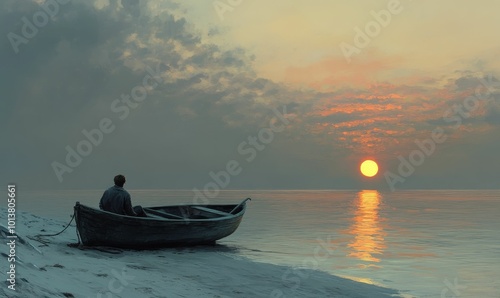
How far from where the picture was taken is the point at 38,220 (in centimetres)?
2230

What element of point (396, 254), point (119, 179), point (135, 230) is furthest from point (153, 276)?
point (396, 254)

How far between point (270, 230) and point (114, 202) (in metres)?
19.9

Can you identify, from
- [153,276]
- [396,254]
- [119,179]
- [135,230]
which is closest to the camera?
[153,276]

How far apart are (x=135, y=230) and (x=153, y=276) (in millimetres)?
4671

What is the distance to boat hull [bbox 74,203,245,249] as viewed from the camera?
588 inches

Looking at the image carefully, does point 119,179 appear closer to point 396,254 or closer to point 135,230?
point 135,230

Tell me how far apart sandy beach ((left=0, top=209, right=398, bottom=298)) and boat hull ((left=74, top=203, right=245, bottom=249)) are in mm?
424

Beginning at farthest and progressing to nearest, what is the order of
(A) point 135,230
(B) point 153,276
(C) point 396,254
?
1. (C) point 396,254
2. (A) point 135,230
3. (B) point 153,276

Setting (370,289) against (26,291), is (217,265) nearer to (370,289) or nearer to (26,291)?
(370,289)

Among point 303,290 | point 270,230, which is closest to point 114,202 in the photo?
point 303,290

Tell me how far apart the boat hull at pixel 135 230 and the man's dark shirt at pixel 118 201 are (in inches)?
24.3

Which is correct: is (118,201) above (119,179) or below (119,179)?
below

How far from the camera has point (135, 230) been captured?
15.7m

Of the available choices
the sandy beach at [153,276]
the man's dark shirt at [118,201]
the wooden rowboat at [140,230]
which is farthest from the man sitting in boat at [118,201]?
the sandy beach at [153,276]
